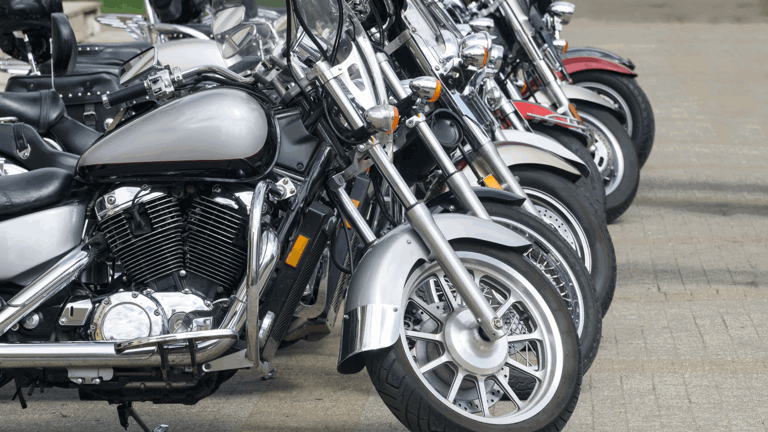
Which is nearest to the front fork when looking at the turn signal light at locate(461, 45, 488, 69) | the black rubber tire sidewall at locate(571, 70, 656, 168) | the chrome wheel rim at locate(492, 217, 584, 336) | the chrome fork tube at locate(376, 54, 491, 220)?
the chrome fork tube at locate(376, 54, 491, 220)

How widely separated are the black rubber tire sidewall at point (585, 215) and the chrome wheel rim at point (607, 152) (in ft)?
5.80

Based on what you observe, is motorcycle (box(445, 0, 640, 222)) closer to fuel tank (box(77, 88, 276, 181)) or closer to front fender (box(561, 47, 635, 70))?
front fender (box(561, 47, 635, 70))

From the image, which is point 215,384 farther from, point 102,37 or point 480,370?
point 102,37

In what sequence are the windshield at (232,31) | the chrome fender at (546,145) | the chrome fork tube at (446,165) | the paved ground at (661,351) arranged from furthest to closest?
the chrome fender at (546,145), the paved ground at (661,351), the windshield at (232,31), the chrome fork tube at (446,165)

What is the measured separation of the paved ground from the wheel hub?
67cm

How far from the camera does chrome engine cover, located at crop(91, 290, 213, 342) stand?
2779mm

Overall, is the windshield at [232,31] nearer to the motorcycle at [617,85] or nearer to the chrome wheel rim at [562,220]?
the chrome wheel rim at [562,220]

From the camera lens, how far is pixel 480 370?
2.79 metres

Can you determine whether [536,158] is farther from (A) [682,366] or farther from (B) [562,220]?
(A) [682,366]

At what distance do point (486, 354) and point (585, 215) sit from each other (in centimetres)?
128

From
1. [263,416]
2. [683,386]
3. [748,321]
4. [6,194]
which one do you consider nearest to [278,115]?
[6,194]

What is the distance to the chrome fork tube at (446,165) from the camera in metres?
3.10

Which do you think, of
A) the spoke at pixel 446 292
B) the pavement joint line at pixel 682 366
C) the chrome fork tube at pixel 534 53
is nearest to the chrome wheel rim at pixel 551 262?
the spoke at pixel 446 292

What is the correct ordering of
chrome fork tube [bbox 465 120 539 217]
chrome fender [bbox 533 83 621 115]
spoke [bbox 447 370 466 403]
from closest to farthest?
1. spoke [bbox 447 370 466 403]
2. chrome fork tube [bbox 465 120 539 217]
3. chrome fender [bbox 533 83 621 115]
